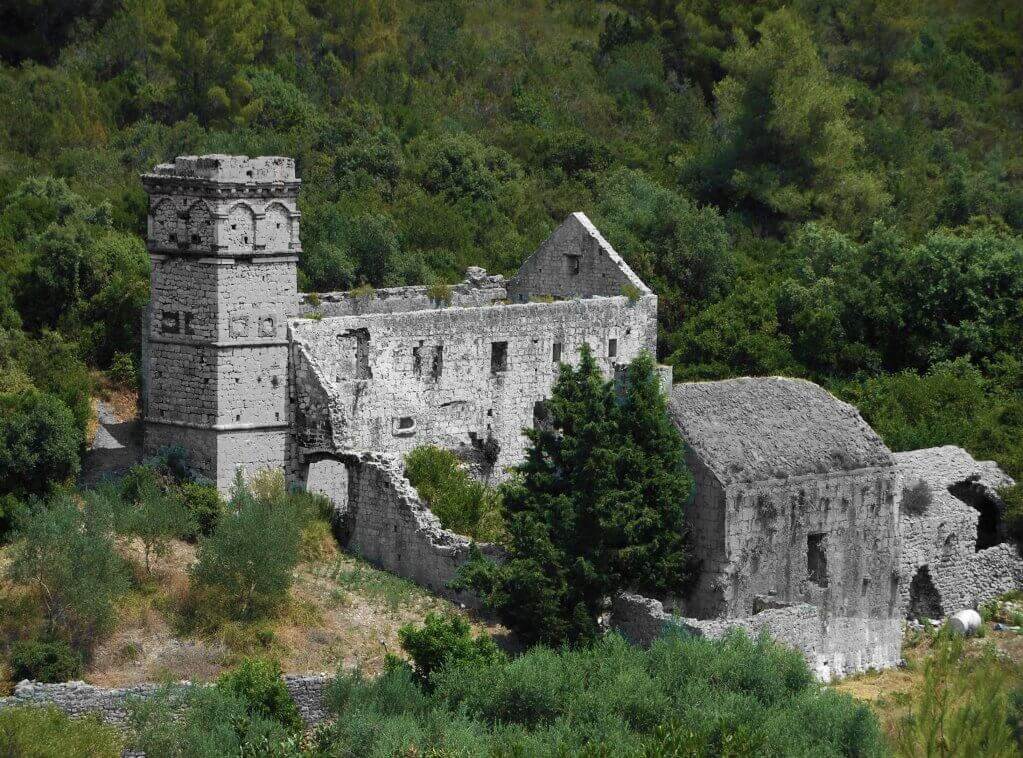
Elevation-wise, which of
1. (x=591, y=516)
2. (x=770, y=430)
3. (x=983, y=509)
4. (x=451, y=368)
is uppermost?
(x=451, y=368)

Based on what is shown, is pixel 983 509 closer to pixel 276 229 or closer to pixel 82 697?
pixel 276 229

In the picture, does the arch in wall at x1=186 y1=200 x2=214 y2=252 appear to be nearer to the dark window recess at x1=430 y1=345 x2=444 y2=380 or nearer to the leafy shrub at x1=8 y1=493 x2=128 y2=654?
the dark window recess at x1=430 y1=345 x2=444 y2=380

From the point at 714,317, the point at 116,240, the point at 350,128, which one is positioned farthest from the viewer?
the point at 350,128

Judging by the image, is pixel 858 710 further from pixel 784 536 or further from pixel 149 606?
pixel 149 606

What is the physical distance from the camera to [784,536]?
32500mm

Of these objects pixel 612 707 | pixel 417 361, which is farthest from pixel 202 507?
pixel 612 707

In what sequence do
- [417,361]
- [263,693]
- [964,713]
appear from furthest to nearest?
[417,361]
[263,693]
[964,713]

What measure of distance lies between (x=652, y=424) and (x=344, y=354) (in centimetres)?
563

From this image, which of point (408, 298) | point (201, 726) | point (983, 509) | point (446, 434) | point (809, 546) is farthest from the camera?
point (408, 298)

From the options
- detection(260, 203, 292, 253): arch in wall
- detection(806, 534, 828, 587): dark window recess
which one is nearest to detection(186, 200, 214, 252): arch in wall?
detection(260, 203, 292, 253): arch in wall

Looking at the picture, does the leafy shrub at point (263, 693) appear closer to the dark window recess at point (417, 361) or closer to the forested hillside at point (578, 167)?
the forested hillside at point (578, 167)

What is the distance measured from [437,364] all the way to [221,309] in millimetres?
3965

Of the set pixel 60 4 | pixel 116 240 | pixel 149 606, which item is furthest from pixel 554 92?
pixel 149 606

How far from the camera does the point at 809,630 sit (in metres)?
32.0
